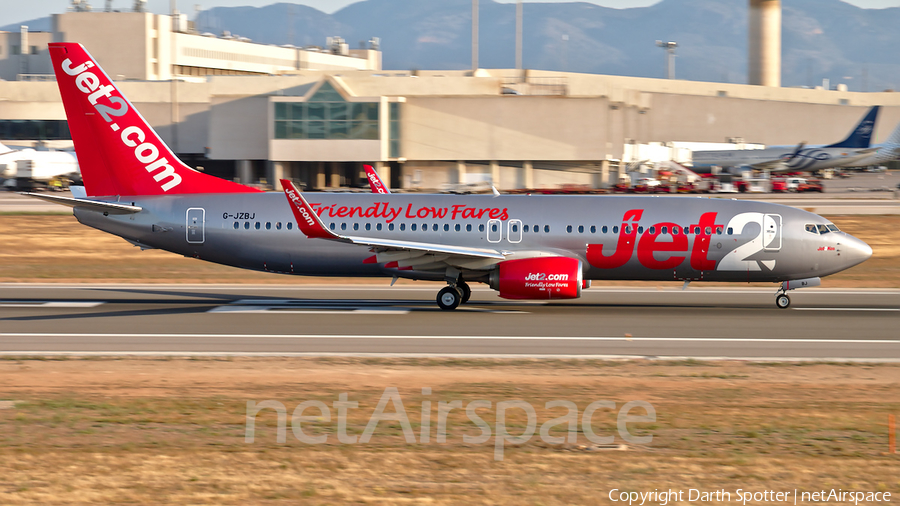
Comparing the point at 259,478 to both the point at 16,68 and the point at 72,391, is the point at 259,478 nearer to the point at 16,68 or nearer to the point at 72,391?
the point at 72,391

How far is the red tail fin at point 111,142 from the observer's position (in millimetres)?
28016

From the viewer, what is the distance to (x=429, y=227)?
91.0 feet

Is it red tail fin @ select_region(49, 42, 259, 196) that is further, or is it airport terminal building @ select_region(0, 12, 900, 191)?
airport terminal building @ select_region(0, 12, 900, 191)

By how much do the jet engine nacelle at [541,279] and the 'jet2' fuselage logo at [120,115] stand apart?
11.5m

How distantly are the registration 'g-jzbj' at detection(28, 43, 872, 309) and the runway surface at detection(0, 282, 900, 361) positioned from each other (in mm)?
1390

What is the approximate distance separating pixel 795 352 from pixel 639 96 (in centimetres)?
10955

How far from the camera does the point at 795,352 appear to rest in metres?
21.2

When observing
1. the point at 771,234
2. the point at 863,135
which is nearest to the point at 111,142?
the point at 771,234

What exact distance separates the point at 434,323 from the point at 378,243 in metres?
2.90

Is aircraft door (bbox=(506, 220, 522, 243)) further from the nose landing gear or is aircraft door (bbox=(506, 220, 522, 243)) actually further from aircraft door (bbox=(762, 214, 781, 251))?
the nose landing gear

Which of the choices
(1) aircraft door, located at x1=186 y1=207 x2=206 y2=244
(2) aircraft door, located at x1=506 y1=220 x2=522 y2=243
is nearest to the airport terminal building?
(1) aircraft door, located at x1=186 y1=207 x2=206 y2=244

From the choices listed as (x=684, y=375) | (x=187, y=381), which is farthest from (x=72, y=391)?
(x=684, y=375)

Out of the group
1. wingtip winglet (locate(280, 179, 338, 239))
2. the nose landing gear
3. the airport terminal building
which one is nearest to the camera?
wingtip winglet (locate(280, 179, 338, 239))

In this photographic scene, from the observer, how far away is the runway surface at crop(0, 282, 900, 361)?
21422mm
